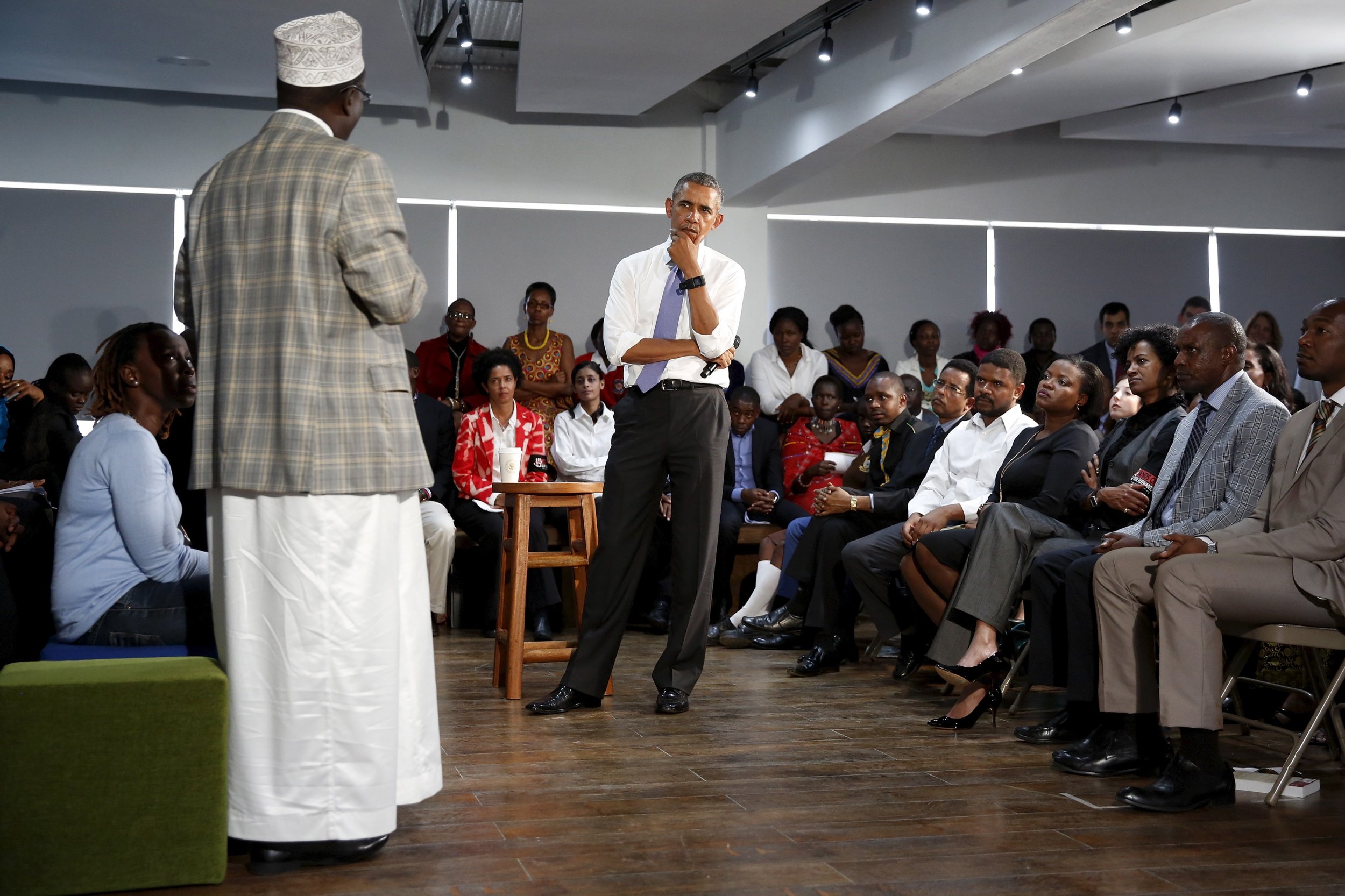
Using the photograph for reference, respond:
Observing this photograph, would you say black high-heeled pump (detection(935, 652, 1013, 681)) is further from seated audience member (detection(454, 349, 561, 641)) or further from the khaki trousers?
seated audience member (detection(454, 349, 561, 641))

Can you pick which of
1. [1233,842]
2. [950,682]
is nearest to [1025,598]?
[950,682]

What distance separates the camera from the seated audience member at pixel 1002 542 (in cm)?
381

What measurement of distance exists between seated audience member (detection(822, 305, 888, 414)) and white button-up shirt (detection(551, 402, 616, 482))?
2169 mm

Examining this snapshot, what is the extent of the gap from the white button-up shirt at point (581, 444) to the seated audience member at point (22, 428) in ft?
8.19

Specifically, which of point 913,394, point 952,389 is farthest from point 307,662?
point 913,394

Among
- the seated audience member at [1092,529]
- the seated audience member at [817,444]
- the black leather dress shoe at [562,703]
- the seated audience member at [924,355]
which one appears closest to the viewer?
the seated audience member at [1092,529]

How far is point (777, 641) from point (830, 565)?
26.8 inches

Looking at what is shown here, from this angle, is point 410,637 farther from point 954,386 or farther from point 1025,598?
point 954,386

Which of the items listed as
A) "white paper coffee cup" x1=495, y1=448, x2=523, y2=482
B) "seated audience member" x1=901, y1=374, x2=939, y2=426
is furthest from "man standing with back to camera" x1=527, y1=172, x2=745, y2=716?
"seated audience member" x1=901, y1=374, x2=939, y2=426

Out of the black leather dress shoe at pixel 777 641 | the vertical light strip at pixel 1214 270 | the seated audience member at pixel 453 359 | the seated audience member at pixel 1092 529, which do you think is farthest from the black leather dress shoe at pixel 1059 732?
the vertical light strip at pixel 1214 270

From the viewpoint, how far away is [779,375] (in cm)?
802

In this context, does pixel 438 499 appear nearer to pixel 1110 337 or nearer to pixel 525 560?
pixel 525 560

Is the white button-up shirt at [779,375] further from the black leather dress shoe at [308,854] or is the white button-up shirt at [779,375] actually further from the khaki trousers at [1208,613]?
the black leather dress shoe at [308,854]

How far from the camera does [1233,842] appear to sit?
2.54 meters
